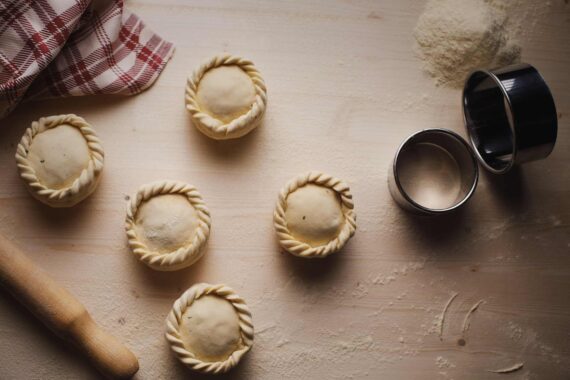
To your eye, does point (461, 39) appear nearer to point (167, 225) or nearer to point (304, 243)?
point (304, 243)

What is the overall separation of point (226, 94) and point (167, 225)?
1.42 feet

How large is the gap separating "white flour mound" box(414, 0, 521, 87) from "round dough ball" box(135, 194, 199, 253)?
36.4 inches

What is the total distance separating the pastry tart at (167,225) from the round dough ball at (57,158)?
0.19 m

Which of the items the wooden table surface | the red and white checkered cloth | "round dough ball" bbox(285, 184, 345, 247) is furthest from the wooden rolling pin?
"round dough ball" bbox(285, 184, 345, 247)

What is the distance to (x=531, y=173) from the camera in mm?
1812

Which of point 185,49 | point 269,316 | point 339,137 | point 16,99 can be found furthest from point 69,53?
point 269,316

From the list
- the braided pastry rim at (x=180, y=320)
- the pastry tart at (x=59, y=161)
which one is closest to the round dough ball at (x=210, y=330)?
the braided pastry rim at (x=180, y=320)

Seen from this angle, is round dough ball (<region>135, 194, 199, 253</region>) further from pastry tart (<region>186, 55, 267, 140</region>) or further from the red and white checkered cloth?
the red and white checkered cloth

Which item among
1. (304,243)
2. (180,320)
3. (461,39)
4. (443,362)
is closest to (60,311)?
(180,320)

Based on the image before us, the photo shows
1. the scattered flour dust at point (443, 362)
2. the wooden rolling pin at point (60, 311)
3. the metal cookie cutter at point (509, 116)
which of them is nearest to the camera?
the wooden rolling pin at point (60, 311)

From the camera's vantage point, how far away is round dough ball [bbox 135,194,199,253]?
1.58 metres

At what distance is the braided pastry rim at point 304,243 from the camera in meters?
1.62

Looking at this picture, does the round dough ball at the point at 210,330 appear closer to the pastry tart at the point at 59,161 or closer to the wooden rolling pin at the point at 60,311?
the wooden rolling pin at the point at 60,311

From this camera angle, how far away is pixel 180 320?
1.58 m
